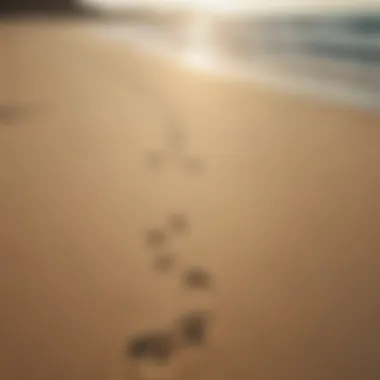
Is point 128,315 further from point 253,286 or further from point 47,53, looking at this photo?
point 47,53

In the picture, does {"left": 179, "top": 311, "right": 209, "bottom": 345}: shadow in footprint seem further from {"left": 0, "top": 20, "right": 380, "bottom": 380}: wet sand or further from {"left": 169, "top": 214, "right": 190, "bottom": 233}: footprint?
{"left": 169, "top": 214, "right": 190, "bottom": 233}: footprint

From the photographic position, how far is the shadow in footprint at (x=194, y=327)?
28.0 inches

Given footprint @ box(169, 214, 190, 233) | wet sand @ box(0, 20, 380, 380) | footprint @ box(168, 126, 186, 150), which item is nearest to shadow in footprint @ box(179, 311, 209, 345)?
wet sand @ box(0, 20, 380, 380)

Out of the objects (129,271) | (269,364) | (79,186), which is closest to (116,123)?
(79,186)

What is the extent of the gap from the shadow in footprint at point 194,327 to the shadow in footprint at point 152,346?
2 centimetres

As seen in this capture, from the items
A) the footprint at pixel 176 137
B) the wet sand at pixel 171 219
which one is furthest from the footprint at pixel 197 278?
the footprint at pixel 176 137

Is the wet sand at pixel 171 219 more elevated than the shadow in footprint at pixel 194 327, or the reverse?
the wet sand at pixel 171 219

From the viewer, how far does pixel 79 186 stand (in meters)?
0.85

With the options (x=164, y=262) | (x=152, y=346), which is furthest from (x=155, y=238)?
(x=152, y=346)

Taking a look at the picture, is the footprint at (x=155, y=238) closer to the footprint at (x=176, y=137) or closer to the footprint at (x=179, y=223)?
the footprint at (x=179, y=223)

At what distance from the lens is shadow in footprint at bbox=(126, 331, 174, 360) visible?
0.70 m

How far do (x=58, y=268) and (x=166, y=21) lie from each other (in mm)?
581

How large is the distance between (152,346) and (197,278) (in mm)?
108

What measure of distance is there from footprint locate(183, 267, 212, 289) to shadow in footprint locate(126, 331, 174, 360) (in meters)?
0.08
